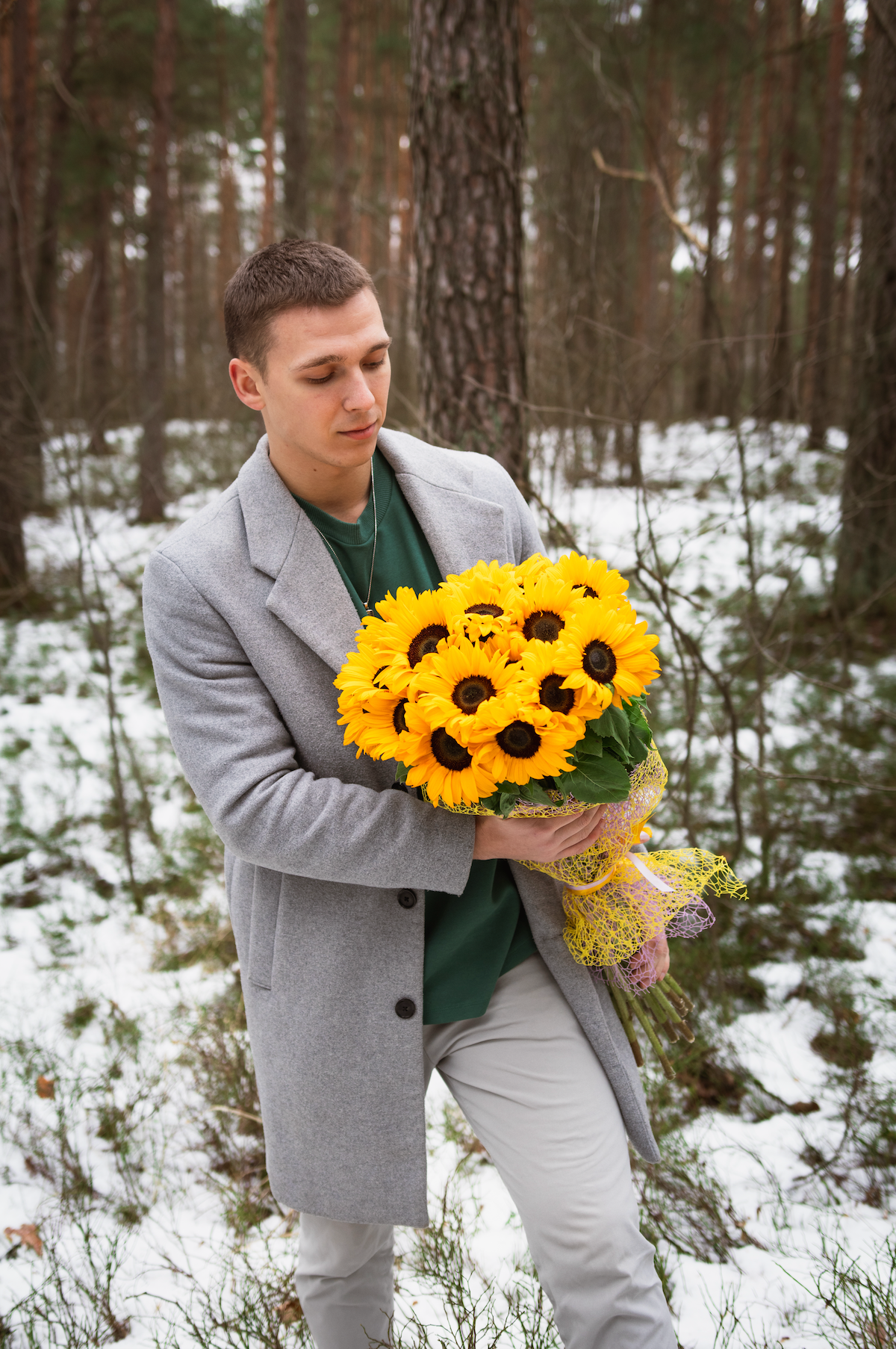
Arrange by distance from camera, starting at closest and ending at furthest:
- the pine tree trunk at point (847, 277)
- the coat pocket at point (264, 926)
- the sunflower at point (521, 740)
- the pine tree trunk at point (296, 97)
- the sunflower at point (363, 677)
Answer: the sunflower at point (521, 740), the sunflower at point (363, 677), the coat pocket at point (264, 926), the pine tree trunk at point (847, 277), the pine tree trunk at point (296, 97)

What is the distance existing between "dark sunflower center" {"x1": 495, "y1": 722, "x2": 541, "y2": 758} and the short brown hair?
875 mm

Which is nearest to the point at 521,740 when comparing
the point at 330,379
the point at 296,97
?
the point at 330,379

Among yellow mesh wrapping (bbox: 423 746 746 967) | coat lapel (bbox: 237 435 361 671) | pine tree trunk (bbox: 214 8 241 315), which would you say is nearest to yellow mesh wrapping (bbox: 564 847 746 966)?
yellow mesh wrapping (bbox: 423 746 746 967)

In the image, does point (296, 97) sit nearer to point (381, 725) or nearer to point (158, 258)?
point (158, 258)

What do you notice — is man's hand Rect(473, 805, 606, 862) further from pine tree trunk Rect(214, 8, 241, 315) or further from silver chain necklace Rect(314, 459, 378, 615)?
pine tree trunk Rect(214, 8, 241, 315)

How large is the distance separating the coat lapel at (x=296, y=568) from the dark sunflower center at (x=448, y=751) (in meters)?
0.35

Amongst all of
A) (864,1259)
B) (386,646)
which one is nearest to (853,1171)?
(864,1259)

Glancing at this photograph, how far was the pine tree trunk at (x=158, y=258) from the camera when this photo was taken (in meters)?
10.0

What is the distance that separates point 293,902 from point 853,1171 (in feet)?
5.98

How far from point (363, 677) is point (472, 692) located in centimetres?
20

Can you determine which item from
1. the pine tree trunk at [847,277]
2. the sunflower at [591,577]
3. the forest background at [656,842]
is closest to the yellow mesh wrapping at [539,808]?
the sunflower at [591,577]

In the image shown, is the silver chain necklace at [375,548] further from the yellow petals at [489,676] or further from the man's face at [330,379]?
the yellow petals at [489,676]

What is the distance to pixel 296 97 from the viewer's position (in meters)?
8.98

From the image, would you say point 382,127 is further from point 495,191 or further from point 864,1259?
point 864,1259
